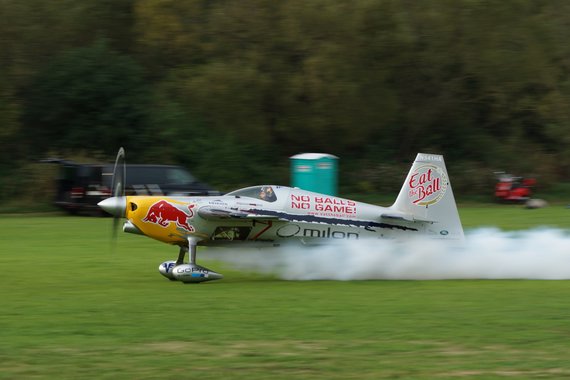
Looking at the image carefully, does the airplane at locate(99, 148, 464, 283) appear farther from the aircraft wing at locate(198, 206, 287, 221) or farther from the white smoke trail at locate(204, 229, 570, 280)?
the white smoke trail at locate(204, 229, 570, 280)

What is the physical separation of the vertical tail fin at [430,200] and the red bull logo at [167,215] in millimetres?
3960

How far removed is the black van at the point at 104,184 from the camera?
30.8 meters

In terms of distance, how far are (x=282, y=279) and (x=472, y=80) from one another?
30.2 m

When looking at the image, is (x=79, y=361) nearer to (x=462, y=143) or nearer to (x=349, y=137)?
(x=349, y=137)

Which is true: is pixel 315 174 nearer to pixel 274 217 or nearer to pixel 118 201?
pixel 274 217

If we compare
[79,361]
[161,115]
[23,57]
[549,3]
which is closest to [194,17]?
[161,115]

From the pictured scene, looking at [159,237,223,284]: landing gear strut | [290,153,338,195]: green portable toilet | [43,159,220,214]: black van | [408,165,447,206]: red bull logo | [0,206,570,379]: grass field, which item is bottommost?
[0,206,570,379]: grass field

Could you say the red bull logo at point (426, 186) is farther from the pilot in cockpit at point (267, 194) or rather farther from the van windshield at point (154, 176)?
the van windshield at point (154, 176)

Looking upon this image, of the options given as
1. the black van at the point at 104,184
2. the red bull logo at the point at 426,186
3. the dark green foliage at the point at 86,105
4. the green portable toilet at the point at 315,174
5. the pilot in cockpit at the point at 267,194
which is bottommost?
the pilot in cockpit at the point at 267,194

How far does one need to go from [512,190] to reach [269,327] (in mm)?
26298

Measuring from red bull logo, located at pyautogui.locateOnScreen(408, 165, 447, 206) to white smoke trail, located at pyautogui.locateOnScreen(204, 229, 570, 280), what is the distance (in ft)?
2.60

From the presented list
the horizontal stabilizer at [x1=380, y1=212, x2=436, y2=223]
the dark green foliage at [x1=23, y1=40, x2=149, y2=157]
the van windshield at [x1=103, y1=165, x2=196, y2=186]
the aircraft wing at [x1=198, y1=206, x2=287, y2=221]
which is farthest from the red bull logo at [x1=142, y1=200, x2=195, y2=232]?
the dark green foliage at [x1=23, y1=40, x2=149, y2=157]

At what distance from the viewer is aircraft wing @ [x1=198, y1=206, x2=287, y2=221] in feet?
52.4

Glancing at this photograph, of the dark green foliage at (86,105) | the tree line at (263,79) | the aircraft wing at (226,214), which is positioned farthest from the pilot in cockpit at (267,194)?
the dark green foliage at (86,105)
